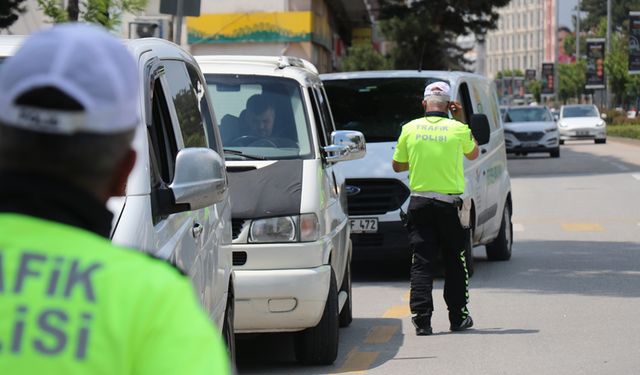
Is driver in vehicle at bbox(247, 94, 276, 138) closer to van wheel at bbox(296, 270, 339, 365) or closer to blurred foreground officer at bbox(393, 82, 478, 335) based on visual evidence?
blurred foreground officer at bbox(393, 82, 478, 335)

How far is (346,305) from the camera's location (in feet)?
35.1

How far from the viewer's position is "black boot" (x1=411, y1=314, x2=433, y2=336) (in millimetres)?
10422

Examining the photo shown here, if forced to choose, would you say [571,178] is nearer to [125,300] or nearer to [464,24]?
[464,24]

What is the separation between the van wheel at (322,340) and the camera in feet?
29.7

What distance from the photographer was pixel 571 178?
1297 inches

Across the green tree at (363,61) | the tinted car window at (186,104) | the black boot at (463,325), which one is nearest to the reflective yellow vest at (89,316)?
the tinted car window at (186,104)

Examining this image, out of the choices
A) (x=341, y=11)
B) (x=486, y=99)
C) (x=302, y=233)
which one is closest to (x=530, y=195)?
(x=486, y=99)

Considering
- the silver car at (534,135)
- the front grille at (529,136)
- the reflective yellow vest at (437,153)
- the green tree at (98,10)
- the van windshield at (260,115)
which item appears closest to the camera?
the van windshield at (260,115)

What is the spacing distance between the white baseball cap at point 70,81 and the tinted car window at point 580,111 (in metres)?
57.7

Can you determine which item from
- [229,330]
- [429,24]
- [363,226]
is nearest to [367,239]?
[363,226]

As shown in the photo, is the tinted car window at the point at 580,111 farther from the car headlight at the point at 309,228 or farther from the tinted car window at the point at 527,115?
the car headlight at the point at 309,228

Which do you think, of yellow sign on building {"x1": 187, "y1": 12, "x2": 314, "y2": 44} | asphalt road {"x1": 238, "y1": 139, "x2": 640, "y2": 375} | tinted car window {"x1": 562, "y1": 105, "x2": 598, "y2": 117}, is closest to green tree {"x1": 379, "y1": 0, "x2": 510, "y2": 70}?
yellow sign on building {"x1": 187, "y1": 12, "x2": 314, "y2": 44}

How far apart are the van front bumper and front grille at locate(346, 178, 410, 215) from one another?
4733 millimetres

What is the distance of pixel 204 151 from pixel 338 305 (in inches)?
170
